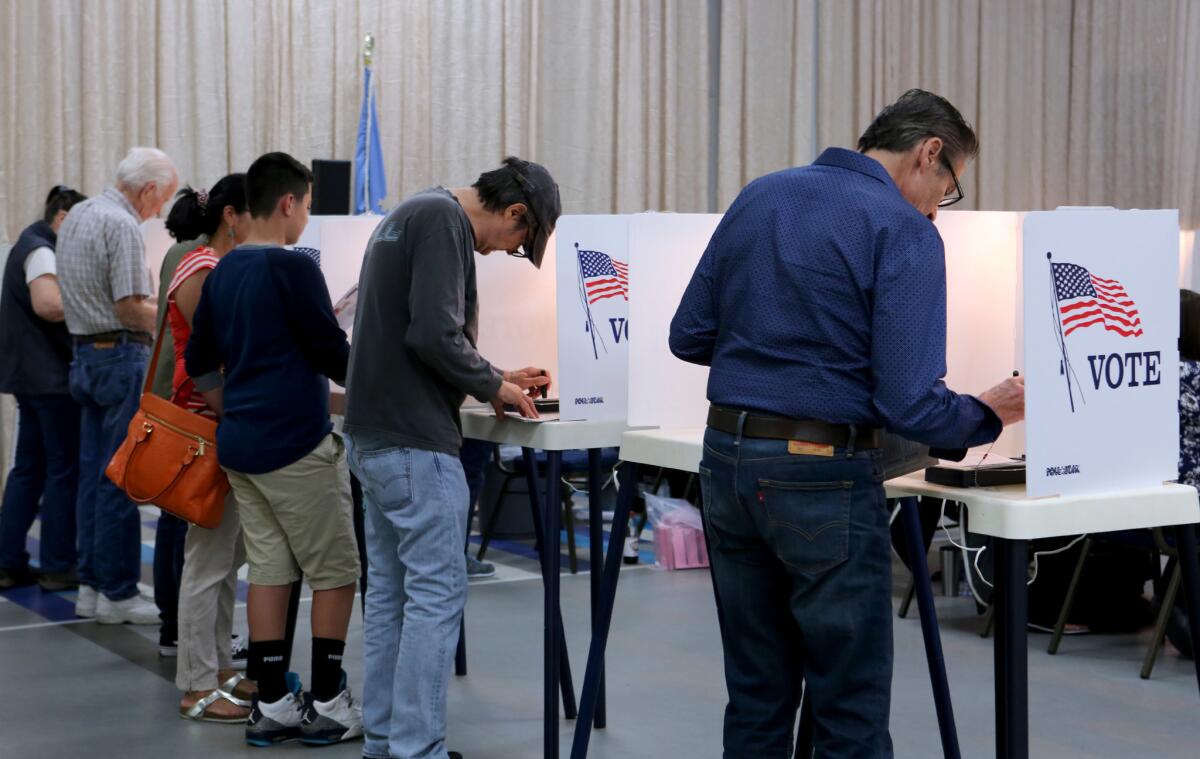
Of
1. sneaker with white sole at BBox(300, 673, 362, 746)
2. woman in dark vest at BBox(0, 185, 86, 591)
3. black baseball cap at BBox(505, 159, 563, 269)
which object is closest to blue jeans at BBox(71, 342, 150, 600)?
woman in dark vest at BBox(0, 185, 86, 591)

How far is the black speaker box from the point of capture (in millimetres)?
6719

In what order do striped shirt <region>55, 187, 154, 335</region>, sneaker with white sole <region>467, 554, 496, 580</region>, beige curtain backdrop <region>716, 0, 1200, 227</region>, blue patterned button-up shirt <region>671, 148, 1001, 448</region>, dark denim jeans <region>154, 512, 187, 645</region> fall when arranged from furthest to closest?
beige curtain backdrop <region>716, 0, 1200, 227</region>
sneaker with white sole <region>467, 554, 496, 580</region>
striped shirt <region>55, 187, 154, 335</region>
dark denim jeans <region>154, 512, 187, 645</region>
blue patterned button-up shirt <region>671, 148, 1001, 448</region>

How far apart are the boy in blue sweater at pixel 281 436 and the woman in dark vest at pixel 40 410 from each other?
177 centimetres

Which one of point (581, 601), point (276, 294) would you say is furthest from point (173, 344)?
point (581, 601)

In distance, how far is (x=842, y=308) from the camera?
1958 mm

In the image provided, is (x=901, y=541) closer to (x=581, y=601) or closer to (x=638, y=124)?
(x=581, y=601)

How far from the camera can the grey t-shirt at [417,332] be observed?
8.64ft

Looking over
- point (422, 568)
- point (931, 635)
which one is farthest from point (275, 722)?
point (931, 635)

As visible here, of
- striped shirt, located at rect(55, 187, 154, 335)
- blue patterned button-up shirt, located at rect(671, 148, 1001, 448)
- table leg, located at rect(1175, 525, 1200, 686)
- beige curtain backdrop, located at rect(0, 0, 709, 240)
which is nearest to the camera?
blue patterned button-up shirt, located at rect(671, 148, 1001, 448)

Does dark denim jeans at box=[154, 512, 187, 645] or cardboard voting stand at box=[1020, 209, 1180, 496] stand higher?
cardboard voting stand at box=[1020, 209, 1180, 496]

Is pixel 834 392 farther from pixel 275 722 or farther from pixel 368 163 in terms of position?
pixel 368 163

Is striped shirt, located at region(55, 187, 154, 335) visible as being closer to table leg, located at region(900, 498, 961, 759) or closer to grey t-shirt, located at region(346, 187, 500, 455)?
grey t-shirt, located at region(346, 187, 500, 455)

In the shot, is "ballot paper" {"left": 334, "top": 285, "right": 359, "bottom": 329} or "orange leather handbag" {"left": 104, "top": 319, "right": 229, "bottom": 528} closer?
"orange leather handbag" {"left": 104, "top": 319, "right": 229, "bottom": 528}

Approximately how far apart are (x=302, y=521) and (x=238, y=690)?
0.62 meters
